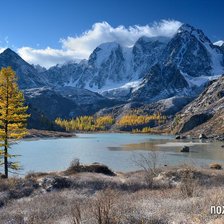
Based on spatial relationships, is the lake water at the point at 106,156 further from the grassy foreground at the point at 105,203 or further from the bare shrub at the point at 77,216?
the bare shrub at the point at 77,216

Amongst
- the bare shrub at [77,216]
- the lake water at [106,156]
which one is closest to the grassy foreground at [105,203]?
the bare shrub at [77,216]

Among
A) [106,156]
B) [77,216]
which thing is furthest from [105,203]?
[106,156]

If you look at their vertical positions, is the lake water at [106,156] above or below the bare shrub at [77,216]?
below

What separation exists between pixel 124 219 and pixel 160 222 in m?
1.53

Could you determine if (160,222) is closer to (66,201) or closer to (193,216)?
(193,216)

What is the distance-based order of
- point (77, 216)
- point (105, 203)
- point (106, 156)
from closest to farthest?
point (77, 216), point (105, 203), point (106, 156)

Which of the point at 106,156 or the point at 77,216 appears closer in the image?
the point at 77,216

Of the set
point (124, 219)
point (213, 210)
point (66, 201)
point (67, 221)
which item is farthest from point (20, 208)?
point (213, 210)

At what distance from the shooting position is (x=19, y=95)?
147 ft

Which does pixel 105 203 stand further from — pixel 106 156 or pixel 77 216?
pixel 106 156

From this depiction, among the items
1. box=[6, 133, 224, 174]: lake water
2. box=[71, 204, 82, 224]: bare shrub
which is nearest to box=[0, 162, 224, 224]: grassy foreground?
box=[71, 204, 82, 224]: bare shrub

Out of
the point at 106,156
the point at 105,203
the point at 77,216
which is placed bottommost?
the point at 106,156

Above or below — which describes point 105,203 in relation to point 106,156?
above

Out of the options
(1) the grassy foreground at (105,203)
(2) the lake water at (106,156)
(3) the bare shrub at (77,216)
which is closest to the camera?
(3) the bare shrub at (77,216)
